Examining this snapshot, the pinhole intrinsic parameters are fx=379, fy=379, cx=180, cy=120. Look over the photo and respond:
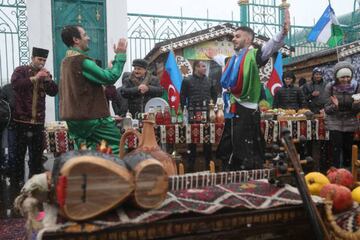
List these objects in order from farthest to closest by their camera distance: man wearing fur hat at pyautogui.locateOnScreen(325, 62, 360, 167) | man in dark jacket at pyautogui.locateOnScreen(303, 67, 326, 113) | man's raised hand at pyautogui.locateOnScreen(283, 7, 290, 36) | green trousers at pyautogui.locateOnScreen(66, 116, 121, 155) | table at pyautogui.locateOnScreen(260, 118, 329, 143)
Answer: man in dark jacket at pyautogui.locateOnScreen(303, 67, 326, 113) → table at pyautogui.locateOnScreen(260, 118, 329, 143) → man wearing fur hat at pyautogui.locateOnScreen(325, 62, 360, 167) → man's raised hand at pyautogui.locateOnScreen(283, 7, 290, 36) → green trousers at pyautogui.locateOnScreen(66, 116, 121, 155)

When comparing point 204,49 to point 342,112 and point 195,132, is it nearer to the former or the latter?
point 195,132

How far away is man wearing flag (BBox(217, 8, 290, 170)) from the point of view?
4227mm

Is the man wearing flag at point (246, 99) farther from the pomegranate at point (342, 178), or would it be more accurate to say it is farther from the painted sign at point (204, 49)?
the painted sign at point (204, 49)

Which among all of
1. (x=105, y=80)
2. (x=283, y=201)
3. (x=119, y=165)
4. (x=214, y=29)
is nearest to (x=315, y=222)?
(x=283, y=201)

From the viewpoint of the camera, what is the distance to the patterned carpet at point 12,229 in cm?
320

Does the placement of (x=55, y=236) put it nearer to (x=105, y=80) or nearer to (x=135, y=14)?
(x=105, y=80)

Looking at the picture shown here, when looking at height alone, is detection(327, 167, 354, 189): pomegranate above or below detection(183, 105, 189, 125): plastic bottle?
below

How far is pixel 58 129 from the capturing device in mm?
5516

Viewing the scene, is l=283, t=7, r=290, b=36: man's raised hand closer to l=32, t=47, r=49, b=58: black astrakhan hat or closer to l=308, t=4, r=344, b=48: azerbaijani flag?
l=32, t=47, r=49, b=58: black astrakhan hat

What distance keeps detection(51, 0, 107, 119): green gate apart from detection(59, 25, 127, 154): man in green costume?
16.9 ft

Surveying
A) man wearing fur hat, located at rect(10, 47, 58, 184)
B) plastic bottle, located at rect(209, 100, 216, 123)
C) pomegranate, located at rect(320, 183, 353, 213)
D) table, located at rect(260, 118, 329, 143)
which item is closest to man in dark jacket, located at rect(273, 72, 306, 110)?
table, located at rect(260, 118, 329, 143)

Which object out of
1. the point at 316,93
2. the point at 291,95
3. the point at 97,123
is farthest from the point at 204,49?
the point at 97,123

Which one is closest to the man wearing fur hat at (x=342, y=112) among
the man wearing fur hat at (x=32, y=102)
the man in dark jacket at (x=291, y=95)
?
the man in dark jacket at (x=291, y=95)

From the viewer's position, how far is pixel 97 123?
3461mm
